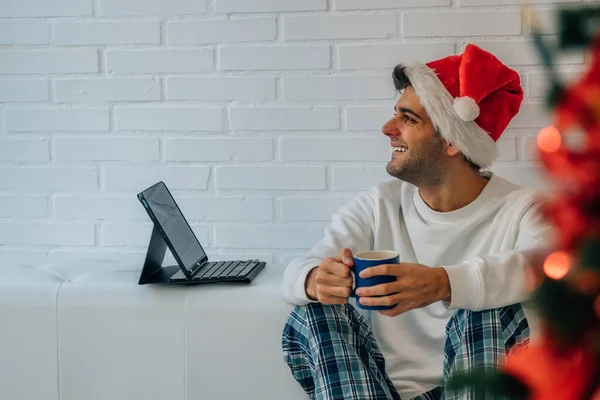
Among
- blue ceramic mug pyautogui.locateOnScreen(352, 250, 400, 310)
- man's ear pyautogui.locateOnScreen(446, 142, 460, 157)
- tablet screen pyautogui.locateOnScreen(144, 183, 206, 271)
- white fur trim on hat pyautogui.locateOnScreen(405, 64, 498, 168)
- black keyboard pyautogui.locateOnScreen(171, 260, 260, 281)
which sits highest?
white fur trim on hat pyautogui.locateOnScreen(405, 64, 498, 168)

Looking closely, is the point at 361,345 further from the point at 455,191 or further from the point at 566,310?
the point at 566,310

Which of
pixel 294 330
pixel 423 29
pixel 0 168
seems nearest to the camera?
pixel 294 330

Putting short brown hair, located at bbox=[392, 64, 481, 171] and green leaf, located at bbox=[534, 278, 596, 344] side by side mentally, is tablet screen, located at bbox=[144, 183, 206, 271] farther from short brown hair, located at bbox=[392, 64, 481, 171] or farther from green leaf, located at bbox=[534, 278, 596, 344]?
green leaf, located at bbox=[534, 278, 596, 344]

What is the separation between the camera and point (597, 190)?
38cm

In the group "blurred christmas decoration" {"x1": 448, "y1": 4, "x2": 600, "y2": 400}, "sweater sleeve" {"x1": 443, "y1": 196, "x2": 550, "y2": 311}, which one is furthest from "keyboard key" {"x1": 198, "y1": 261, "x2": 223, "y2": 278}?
"blurred christmas decoration" {"x1": 448, "y1": 4, "x2": 600, "y2": 400}

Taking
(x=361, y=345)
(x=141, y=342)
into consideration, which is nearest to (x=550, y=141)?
(x=361, y=345)

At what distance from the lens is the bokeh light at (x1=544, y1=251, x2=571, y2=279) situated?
0.39 m

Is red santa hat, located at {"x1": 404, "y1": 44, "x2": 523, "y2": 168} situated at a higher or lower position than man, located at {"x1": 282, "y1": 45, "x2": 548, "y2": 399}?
higher

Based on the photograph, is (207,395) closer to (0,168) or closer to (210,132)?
(210,132)

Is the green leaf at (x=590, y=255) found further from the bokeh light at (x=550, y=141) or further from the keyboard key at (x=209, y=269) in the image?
the keyboard key at (x=209, y=269)

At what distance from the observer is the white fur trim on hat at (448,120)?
1781 millimetres

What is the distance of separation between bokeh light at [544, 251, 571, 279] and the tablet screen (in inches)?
60.5

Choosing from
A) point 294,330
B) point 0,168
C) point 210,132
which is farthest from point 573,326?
point 0,168

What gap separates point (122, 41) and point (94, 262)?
61cm
